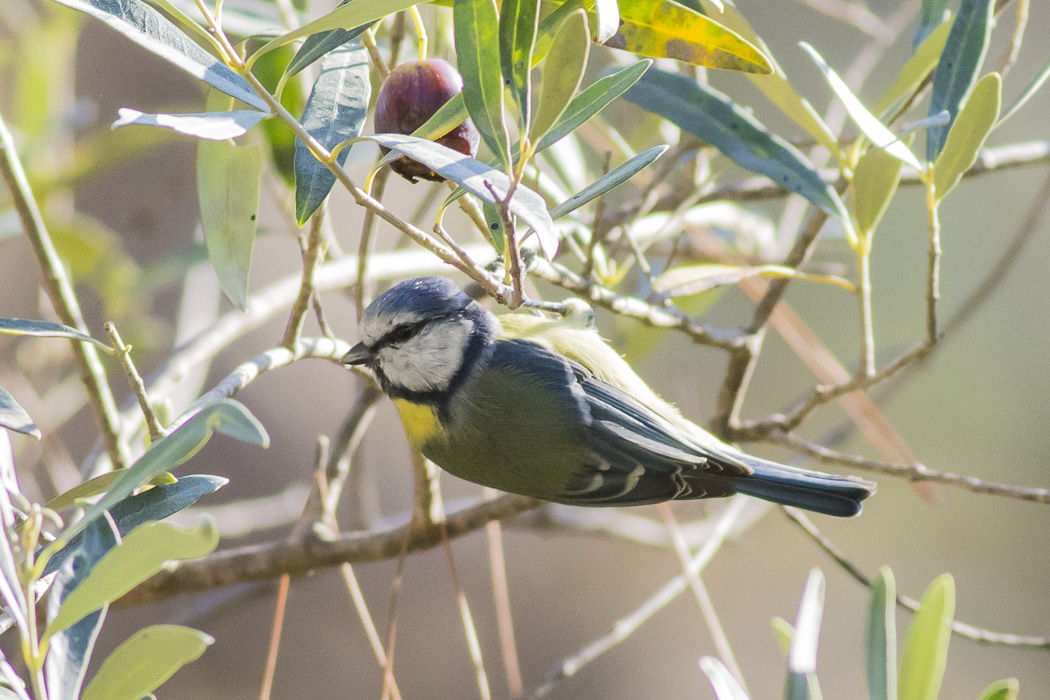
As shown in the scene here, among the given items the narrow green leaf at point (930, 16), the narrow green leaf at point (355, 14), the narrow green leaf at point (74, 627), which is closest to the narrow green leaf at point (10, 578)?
the narrow green leaf at point (74, 627)

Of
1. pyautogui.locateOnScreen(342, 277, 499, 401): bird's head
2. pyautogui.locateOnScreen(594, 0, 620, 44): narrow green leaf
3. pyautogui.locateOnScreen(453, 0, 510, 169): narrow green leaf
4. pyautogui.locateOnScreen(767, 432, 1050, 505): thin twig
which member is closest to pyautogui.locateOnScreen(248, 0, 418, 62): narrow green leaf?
pyautogui.locateOnScreen(453, 0, 510, 169): narrow green leaf

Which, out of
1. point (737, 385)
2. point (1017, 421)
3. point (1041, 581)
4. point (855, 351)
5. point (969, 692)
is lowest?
point (969, 692)

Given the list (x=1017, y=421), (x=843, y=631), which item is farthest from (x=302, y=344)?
(x=1017, y=421)

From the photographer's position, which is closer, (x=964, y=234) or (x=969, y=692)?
(x=969, y=692)

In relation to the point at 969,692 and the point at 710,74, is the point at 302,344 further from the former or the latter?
the point at 969,692

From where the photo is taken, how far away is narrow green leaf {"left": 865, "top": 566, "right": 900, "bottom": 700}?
2.59 ft

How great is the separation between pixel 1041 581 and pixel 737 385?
2836 mm

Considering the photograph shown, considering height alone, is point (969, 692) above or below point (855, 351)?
below

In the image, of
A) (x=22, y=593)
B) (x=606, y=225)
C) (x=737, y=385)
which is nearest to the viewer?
(x=22, y=593)

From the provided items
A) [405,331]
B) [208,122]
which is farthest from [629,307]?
[208,122]

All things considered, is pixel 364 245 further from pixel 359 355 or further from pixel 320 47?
pixel 320 47

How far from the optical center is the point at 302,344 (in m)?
0.97

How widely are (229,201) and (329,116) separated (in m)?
0.19

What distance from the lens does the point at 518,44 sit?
0.64 meters
